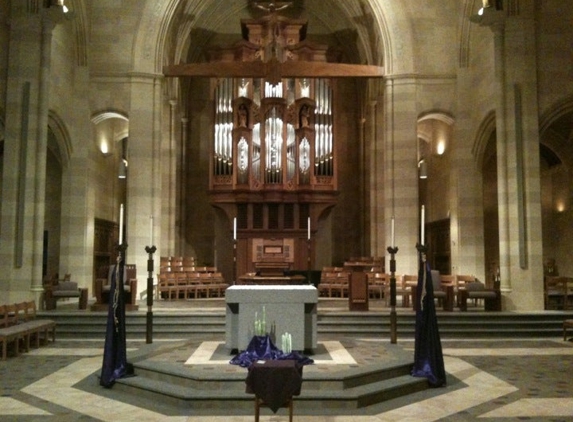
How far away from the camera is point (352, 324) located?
12516mm

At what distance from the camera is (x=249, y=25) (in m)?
20.9

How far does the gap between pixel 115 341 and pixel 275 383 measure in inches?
120

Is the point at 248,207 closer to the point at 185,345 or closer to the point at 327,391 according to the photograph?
the point at 185,345

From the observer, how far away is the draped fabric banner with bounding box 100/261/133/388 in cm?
770

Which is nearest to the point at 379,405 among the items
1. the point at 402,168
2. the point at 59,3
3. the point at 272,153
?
the point at 402,168

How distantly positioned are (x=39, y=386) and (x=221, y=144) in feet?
44.4

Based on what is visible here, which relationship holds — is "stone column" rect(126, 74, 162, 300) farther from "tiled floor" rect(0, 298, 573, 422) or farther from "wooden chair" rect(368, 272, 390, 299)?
"tiled floor" rect(0, 298, 573, 422)

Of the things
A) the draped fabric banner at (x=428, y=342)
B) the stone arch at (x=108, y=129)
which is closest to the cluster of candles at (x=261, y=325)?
the draped fabric banner at (x=428, y=342)

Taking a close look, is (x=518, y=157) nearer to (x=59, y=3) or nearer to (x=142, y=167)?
(x=142, y=167)

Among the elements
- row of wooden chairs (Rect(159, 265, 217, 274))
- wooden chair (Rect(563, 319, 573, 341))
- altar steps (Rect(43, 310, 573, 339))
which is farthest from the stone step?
row of wooden chairs (Rect(159, 265, 217, 274))

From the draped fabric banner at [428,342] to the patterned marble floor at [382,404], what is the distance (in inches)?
9.0

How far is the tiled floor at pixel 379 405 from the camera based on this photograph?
6387 millimetres

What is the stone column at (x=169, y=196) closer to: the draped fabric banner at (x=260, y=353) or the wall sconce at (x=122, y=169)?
the wall sconce at (x=122, y=169)

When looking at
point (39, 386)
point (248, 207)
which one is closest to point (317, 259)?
point (248, 207)
